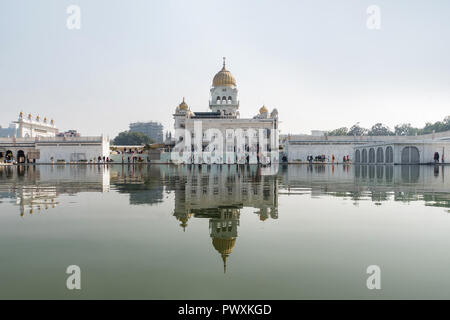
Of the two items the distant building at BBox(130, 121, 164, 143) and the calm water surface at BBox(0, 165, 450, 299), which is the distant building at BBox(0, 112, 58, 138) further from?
the distant building at BBox(130, 121, 164, 143)

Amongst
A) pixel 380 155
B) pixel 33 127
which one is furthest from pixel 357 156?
pixel 33 127

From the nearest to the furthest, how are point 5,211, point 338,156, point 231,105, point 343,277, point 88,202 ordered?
point 343,277
point 5,211
point 88,202
point 338,156
point 231,105

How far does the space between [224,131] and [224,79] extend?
35.5 ft

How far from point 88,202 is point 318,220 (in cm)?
675

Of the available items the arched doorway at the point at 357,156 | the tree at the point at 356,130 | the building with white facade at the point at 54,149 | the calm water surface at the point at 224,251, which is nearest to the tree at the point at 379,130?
the tree at the point at 356,130

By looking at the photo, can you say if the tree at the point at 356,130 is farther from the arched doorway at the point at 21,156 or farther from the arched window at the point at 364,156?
the arched doorway at the point at 21,156

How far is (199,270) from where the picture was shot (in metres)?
4.05

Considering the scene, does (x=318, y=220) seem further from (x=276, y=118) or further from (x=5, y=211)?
(x=276, y=118)

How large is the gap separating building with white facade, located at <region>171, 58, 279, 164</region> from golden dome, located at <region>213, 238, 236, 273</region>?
2135 inches

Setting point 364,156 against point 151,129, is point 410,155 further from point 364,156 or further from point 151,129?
point 151,129

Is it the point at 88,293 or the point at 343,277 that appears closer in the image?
the point at 88,293

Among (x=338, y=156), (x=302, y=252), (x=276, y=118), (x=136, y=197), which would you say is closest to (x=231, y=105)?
(x=276, y=118)

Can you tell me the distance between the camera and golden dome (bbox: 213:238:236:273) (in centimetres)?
468

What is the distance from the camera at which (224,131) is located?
65250mm
